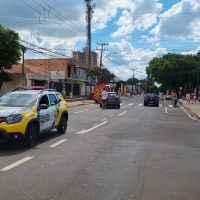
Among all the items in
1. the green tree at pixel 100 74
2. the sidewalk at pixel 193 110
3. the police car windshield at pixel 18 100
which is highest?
the green tree at pixel 100 74

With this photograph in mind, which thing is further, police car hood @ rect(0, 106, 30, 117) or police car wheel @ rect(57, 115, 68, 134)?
police car wheel @ rect(57, 115, 68, 134)

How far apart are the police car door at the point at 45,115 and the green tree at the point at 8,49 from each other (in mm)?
26419

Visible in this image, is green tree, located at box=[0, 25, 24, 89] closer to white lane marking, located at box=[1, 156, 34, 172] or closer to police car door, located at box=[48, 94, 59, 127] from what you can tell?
police car door, located at box=[48, 94, 59, 127]

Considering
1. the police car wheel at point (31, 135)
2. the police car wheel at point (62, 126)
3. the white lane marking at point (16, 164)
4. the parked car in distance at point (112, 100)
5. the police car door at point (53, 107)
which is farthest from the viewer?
the parked car in distance at point (112, 100)

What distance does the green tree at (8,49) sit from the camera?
3956 centimetres

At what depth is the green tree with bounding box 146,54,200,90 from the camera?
9662 centimetres

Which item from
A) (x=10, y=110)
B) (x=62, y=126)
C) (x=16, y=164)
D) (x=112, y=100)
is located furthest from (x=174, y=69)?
(x=16, y=164)

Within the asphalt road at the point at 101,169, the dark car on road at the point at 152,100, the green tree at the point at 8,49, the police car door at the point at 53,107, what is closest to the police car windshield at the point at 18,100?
the police car door at the point at 53,107

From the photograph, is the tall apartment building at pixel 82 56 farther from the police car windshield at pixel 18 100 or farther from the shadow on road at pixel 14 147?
the shadow on road at pixel 14 147

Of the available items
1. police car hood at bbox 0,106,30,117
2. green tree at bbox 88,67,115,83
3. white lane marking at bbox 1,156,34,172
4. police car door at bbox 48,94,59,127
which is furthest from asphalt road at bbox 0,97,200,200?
green tree at bbox 88,67,115,83

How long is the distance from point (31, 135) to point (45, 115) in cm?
145

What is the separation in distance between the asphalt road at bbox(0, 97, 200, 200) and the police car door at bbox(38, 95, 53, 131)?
476mm

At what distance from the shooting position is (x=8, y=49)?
39.8 meters

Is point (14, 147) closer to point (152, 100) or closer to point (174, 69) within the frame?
point (152, 100)
